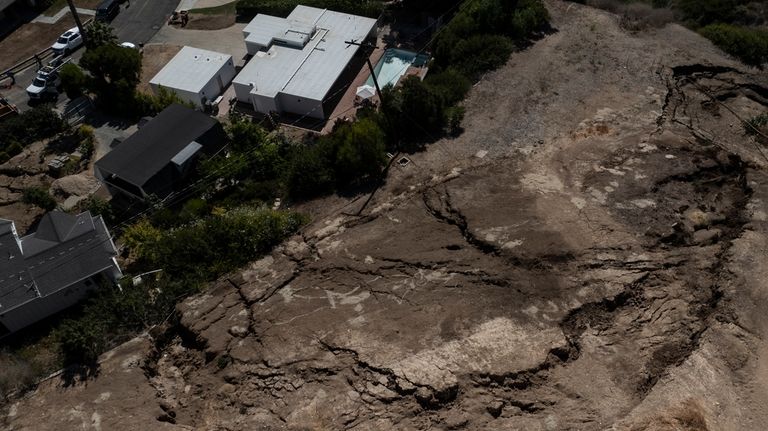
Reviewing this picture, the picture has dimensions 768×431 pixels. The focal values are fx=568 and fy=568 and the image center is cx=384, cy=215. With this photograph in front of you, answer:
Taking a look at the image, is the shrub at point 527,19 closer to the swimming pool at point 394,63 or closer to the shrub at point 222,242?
the swimming pool at point 394,63

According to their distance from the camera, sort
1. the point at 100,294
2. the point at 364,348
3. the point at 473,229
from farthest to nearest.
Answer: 1. the point at 100,294
2. the point at 473,229
3. the point at 364,348

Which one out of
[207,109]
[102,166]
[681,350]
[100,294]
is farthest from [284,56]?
[681,350]

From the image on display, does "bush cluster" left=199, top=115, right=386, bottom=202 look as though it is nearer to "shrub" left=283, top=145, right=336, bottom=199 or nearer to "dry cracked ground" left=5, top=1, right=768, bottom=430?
"shrub" left=283, top=145, right=336, bottom=199

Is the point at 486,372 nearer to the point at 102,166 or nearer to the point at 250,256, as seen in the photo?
the point at 250,256

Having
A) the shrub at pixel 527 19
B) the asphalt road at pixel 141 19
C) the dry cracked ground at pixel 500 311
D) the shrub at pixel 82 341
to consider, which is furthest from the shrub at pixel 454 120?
the asphalt road at pixel 141 19

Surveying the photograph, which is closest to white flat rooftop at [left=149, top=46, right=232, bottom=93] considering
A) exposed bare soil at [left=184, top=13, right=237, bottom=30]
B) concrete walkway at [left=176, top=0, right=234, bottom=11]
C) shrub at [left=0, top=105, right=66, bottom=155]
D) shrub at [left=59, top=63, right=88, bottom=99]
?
shrub at [left=59, top=63, right=88, bottom=99]

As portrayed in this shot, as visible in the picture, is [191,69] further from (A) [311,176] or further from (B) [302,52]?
(A) [311,176]
